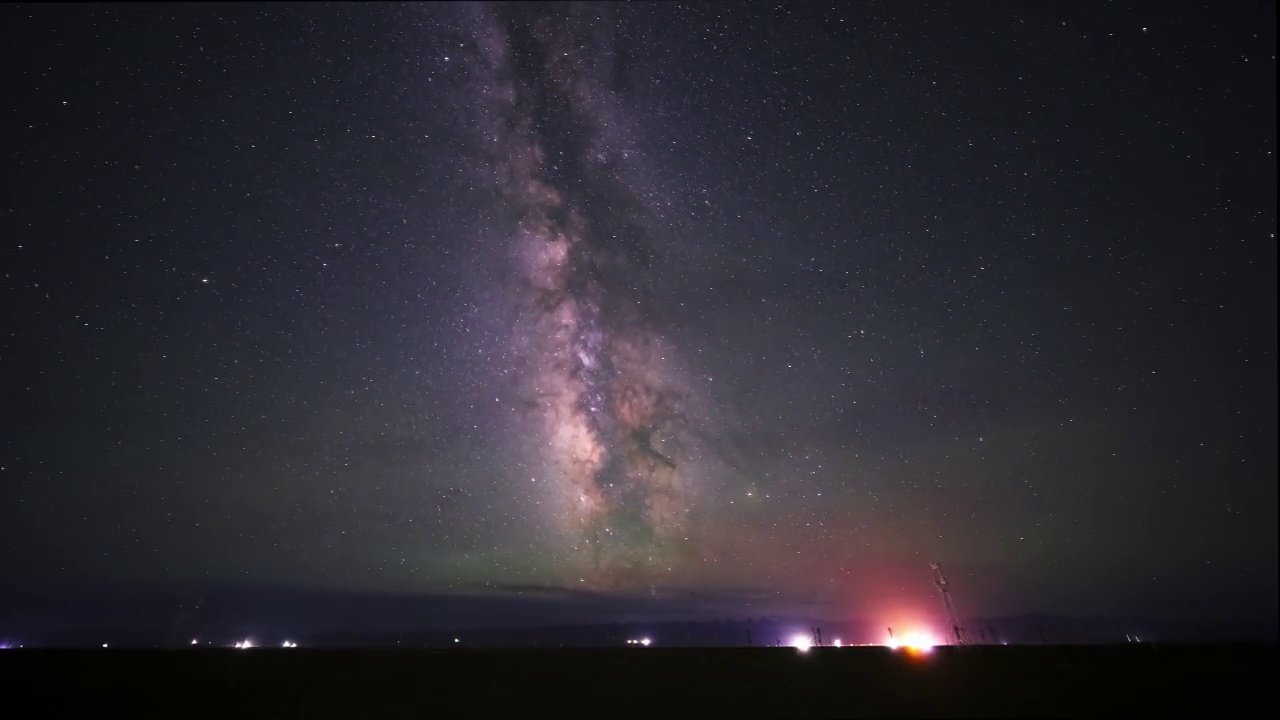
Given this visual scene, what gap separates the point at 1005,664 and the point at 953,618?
8124 centimetres

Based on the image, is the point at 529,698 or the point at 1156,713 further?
the point at 529,698

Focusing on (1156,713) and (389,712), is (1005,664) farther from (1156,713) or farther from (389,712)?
(389,712)

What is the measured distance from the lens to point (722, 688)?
69.5 feet

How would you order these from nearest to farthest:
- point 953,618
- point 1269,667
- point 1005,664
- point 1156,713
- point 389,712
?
point 1156,713, point 389,712, point 1269,667, point 1005,664, point 953,618

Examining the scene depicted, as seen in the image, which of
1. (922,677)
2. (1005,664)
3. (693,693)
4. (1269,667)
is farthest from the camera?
(1005,664)

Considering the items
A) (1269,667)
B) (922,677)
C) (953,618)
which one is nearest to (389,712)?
(922,677)

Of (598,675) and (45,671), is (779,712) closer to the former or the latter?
(598,675)

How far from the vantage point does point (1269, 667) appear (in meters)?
24.5

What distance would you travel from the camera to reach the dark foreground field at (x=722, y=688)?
17.5 meters

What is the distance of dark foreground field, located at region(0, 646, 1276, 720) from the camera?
1753cm

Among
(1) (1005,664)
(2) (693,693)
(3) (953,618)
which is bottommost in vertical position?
(2) (693,693)

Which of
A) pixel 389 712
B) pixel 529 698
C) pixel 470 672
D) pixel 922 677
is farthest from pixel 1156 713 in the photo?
pixel 470 672

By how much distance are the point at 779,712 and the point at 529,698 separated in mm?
9260

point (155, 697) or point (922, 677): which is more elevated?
point (922, 677)
